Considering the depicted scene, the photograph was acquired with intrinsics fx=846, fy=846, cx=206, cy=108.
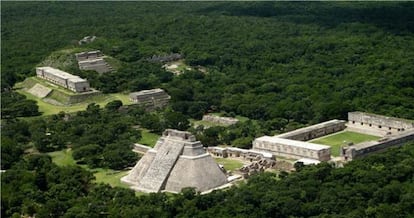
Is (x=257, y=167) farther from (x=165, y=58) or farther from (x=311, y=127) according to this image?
(x=165, y=58)

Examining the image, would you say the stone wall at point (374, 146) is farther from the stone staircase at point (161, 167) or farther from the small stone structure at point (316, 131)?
→ the stone staircase at point (161, 167)

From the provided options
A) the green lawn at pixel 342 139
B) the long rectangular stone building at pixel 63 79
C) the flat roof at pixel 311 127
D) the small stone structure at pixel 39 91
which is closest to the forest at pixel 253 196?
the green lawn at pixel 342 139

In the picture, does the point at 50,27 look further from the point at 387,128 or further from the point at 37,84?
the point at 387,128

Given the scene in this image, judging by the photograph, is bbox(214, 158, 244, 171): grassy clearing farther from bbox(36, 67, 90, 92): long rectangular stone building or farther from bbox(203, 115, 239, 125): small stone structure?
bbox(36, 67, 90, 92): long rectangular stone building

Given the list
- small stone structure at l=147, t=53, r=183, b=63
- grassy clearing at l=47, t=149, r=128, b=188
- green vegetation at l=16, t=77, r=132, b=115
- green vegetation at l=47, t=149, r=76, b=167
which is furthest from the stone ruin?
small stone structure at l=147, t=53, r=183, b=63

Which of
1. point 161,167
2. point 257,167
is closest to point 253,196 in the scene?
point 161,167

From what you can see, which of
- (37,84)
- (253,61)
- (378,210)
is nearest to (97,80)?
(37,84)

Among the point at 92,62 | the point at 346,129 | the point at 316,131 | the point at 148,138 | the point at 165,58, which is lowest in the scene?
the point at 346,129
